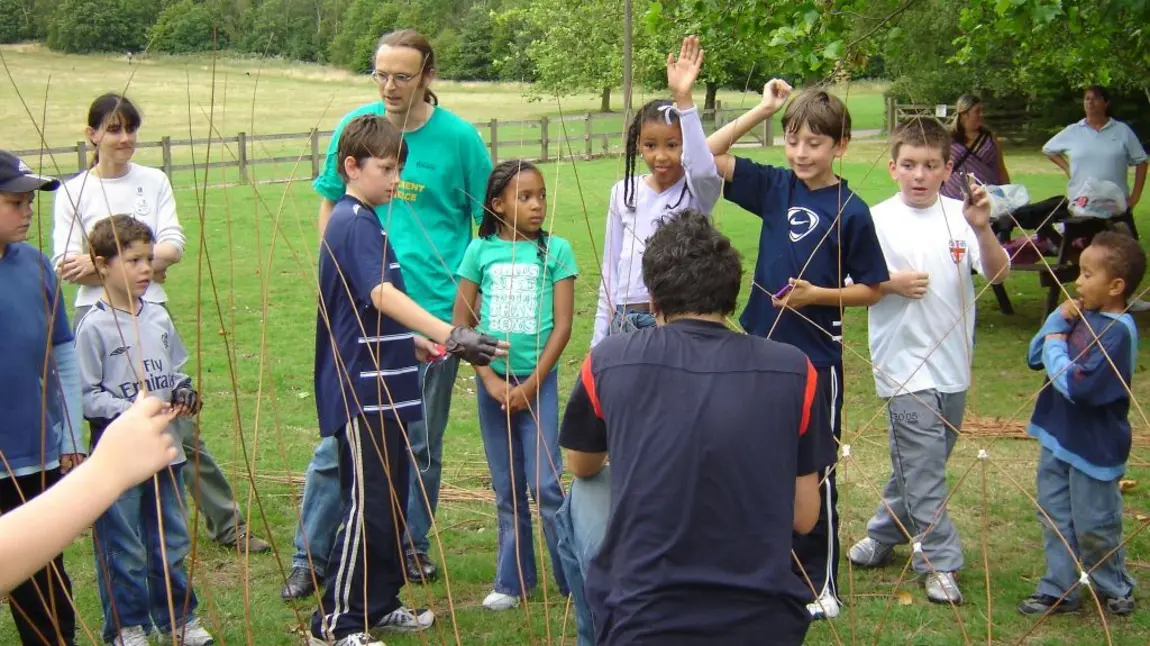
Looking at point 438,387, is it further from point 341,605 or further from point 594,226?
point 594,226

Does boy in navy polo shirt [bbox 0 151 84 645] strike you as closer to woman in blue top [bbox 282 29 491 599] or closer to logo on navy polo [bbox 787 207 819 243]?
woman in blue top [bbox 282 29 491 599]

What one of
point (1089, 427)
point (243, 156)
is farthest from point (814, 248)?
point (243, 156)

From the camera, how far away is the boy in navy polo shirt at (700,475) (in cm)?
229

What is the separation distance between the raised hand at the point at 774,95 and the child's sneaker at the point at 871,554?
66.2 inches

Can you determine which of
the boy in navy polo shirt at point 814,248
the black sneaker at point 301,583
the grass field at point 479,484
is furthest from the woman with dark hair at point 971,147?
the black sneaker at point 301,583

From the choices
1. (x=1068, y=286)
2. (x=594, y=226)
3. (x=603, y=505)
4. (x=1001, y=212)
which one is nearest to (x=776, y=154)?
(x=594, y=226)

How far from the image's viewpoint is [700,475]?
2.31 meters

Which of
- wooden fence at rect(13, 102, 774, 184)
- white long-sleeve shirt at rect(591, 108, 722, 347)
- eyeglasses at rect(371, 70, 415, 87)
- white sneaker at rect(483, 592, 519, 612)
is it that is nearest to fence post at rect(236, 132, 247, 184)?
wooden fence at rect(13, 102, 774, 184)

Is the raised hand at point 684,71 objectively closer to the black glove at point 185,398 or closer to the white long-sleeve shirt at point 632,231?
the white long-sleeve shirt at point 632,231

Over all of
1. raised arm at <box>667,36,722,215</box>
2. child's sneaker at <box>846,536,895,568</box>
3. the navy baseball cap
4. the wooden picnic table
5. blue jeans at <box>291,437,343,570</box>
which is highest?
raised arm at <box>667,36,722,215</box>

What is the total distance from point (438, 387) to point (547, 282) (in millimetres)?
561

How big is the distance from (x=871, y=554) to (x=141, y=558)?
248cm

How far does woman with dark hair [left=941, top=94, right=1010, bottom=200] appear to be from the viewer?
8.87 meters

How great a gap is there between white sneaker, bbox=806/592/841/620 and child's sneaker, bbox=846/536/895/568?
575mm
